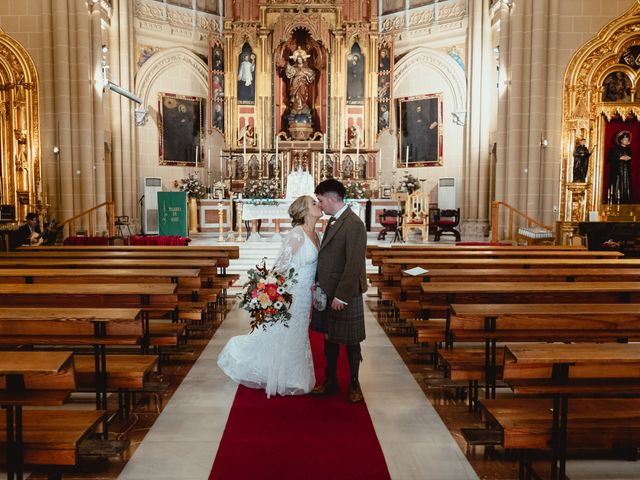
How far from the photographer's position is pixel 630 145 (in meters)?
14.8

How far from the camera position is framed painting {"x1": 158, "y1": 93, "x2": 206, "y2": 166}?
21281 mm

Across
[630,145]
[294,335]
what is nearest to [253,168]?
[630,145]

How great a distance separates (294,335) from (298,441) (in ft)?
3.63

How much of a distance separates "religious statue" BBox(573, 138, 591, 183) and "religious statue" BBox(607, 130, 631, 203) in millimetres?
825

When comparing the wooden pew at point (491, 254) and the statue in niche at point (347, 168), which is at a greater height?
the statue in niche at point (347, 168)

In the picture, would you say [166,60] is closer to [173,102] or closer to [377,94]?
[173,102]

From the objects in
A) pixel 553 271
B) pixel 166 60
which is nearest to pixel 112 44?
pixel 166 60

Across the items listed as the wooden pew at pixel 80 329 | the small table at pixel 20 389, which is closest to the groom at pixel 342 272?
the wooden pew at pixel 80 329

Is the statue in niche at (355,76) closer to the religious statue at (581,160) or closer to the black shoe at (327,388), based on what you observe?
the religious statue at (581,160)

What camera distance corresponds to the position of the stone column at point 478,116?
Result: 64.3 ft

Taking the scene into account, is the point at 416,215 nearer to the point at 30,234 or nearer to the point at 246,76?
the point at 246,76

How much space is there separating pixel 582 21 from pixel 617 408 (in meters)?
13.5

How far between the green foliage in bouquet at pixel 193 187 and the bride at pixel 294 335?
15.3m

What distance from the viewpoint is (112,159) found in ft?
63.4
